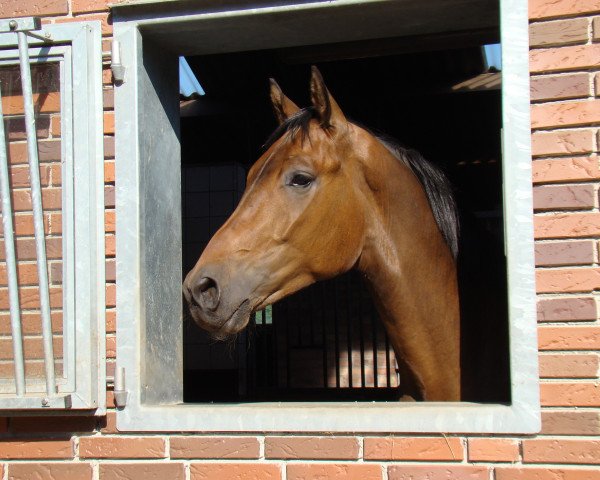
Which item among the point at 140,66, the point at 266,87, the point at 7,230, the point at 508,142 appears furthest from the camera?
the point at 266,87

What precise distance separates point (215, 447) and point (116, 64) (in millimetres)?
1457

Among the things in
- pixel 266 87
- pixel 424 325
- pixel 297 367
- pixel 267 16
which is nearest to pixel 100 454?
pixel 424 325

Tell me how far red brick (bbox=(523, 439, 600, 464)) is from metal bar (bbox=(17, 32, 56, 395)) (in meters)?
1.63

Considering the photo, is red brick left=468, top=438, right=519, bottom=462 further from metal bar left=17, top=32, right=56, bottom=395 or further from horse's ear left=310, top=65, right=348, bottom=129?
metal bar left=17, top=32, right=56, bottom=395

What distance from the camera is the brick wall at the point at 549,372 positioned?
231 centimetres

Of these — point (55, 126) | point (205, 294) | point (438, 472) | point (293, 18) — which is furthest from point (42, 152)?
point (438, 472)

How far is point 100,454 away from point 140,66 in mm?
1464

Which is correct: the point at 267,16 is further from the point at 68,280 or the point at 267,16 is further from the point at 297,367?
the point at 297,367

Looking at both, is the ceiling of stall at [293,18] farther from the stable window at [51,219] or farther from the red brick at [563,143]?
the red brick at [563,143]

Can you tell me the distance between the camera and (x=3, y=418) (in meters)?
2.74

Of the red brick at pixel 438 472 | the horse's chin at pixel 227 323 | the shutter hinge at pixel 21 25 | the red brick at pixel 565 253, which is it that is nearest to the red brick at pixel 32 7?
the shutter hinge at pixel 21 25

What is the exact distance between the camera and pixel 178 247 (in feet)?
9.90

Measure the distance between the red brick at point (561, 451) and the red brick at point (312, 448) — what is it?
1.85ft

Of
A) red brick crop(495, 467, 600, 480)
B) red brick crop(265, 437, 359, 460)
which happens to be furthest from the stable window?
red brick crop(495, 467, 600, 480)
